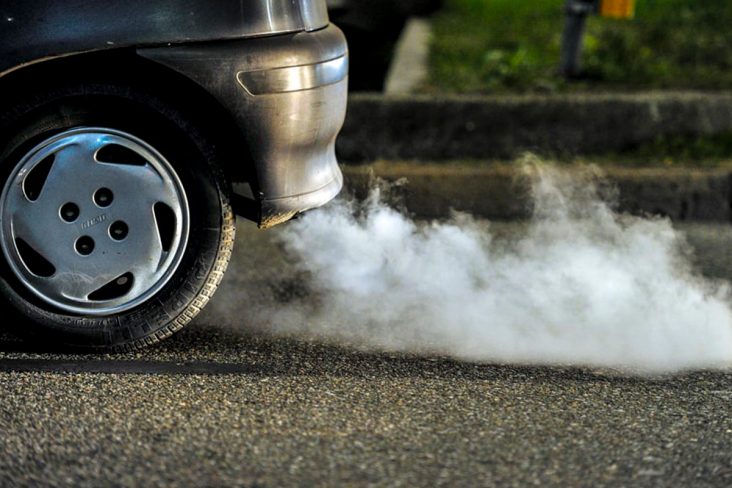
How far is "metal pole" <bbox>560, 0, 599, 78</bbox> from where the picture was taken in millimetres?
7332

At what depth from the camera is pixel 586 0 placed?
729cm

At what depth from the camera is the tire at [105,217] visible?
3.73m

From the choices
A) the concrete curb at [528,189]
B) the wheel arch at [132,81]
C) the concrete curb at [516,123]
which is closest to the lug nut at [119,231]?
the wheel arch at [132,81]

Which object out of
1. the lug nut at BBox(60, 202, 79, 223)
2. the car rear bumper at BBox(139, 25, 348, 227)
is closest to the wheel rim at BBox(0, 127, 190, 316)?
the lug nut at BBox(60, 202, 79, 223)

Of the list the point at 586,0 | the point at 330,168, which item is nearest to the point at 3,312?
the point at 330,168

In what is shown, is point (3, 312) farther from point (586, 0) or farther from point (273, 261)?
point (586, 0)

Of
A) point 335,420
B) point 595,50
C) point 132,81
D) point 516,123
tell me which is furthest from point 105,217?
point 595,50

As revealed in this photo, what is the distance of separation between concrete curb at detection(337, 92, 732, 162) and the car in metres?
2.81

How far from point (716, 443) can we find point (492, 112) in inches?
148

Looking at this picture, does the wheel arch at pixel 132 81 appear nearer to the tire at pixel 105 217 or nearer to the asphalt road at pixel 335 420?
the tire at pixel 105 217

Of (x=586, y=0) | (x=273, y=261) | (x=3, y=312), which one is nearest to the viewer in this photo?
(x=3, y=312)

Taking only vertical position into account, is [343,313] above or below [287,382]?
below

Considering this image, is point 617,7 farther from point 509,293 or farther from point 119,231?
point 119,231

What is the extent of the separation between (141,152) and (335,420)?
1140 millimetres
